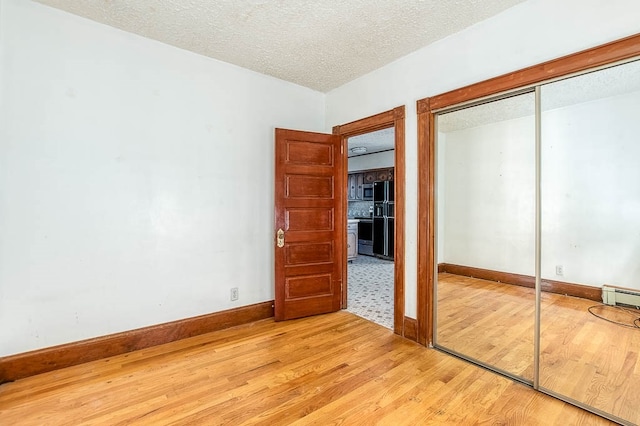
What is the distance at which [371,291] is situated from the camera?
4.47m

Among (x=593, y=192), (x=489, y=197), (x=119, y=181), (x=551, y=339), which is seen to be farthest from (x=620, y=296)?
(x=119, y=181)

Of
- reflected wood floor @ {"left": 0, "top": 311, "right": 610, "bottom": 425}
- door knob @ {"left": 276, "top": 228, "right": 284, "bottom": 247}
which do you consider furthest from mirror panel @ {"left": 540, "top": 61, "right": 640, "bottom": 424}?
door knob @ {"left": 276, "top": 228, "right": 284, "bottom": 247}

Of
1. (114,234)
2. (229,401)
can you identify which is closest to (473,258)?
(229,401)

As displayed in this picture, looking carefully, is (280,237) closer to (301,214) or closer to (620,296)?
(301,214)

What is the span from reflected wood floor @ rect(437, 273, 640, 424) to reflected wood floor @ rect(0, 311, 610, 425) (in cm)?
22

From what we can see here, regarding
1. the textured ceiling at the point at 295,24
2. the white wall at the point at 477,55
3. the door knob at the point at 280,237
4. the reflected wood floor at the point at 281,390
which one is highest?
the textured ceiling at the point at 295,24

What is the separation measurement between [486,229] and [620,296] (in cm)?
109

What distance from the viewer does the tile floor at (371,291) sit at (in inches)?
137

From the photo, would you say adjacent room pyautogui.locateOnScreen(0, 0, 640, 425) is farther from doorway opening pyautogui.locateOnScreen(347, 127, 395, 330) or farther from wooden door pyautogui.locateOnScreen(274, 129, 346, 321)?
→ doorway opening pyautogui.locateOnScreen(347, 127, 395, 330)

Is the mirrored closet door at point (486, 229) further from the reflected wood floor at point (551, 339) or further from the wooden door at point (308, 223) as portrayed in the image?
the wooden door at point (308, 223)

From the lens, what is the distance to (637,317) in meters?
2.24

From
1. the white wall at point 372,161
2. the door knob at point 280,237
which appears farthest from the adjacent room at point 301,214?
the white wall at point 372,161

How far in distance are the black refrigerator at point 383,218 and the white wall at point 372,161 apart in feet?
1.75

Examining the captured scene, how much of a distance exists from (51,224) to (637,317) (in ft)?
15.1
